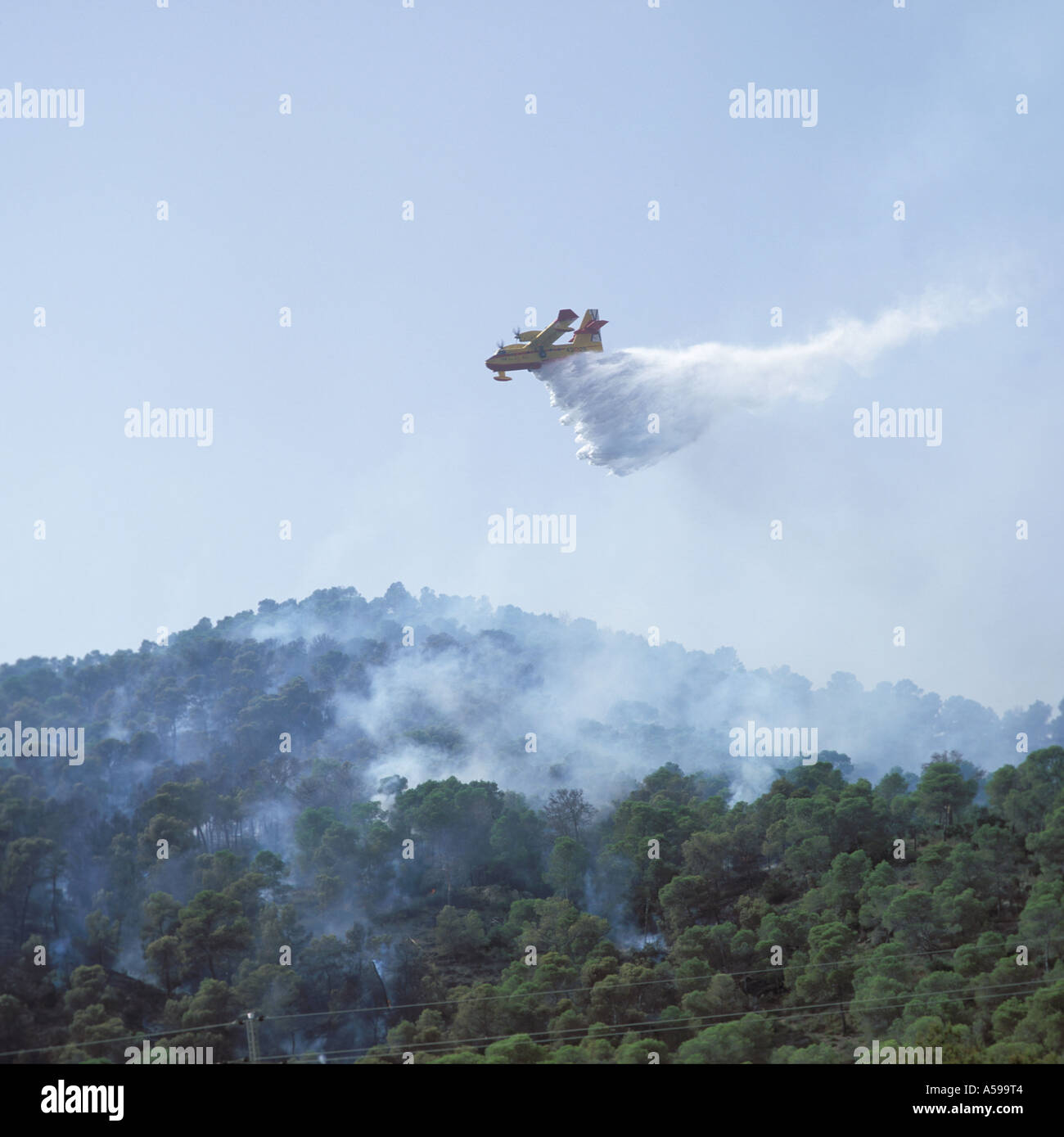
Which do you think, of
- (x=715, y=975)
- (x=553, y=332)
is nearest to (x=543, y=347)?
(x=553, y=332)

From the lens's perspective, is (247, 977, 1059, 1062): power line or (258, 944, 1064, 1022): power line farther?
(258, 944, 1064, 1022): power line

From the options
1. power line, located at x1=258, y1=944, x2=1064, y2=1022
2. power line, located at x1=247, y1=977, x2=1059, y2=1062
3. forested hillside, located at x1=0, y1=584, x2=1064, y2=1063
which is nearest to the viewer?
power line, located at x1=247, y1=977, x2=1059, y2=1062

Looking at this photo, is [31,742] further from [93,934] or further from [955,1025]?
[955,1025]

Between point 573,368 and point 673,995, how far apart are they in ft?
105

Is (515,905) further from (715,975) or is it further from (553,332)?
(553,332)

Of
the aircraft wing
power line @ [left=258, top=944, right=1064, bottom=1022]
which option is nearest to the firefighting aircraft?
the aircraft wing

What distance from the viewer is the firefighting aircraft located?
67188 millimetres

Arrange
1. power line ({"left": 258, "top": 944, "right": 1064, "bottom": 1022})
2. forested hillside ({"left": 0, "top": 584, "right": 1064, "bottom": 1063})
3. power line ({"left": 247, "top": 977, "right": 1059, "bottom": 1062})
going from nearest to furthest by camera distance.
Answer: power line ({"left": 247, "top": 977, "right": 1059, "bottom": 1062}), forested hillside ({"left": 0, "top": 584, "right": 1064, "bottom": 1063}), power line ({"left": 258, "top": 944, "right": 1064, "bottom": 1022})

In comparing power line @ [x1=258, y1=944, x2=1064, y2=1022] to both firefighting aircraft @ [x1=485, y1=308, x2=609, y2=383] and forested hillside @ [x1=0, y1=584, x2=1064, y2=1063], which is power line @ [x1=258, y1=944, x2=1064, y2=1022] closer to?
forested hillside @ [x1=0, y1=584, x2=1064, y2=1063]

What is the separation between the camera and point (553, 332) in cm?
6794

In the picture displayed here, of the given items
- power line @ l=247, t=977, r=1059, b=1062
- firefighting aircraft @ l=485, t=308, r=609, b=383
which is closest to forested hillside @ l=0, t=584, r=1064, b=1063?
power line @ l=247, t=977, r=1059, b=1062

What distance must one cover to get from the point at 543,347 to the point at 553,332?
958 mm

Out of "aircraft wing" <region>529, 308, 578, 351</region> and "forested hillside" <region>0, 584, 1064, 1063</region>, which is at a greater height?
"aircraft wing" <region>529, 308, 578, 351</region>
